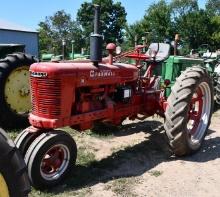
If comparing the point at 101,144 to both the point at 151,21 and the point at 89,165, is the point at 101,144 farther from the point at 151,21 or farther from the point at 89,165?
the point at 151,21

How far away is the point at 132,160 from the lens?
5.53m

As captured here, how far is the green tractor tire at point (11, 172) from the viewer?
2678 millimetres

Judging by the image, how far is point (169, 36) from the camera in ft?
146

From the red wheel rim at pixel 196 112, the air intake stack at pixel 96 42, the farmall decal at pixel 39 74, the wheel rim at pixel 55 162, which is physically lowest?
the wheel rim at pixel 55 162

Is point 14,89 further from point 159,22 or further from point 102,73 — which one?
point 159,22

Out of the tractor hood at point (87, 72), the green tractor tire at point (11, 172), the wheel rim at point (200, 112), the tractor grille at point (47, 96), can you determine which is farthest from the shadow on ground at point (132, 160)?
the green tractor tire at point (11, 172)

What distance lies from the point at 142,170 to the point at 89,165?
2.15 ft

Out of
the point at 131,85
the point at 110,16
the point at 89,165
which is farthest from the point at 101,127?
the point at 110,16

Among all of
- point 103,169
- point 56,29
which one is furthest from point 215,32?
point 103,169

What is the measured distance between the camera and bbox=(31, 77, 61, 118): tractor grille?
4.57 metres

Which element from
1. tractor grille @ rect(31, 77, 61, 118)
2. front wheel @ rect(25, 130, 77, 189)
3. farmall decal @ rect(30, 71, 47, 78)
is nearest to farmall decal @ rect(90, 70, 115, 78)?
tractor grille @ rect(31, 77, 61, 118)

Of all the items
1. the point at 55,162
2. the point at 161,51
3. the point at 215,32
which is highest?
the point at 161,51

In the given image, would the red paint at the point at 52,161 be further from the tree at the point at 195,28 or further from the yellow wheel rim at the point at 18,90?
the tree at the point at 195,28

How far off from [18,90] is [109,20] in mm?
33321
